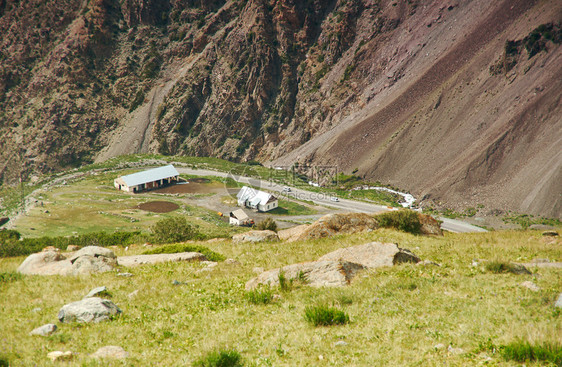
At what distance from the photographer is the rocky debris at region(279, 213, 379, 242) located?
79.4ft

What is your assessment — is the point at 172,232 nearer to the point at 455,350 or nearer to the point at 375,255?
the point at 375,255

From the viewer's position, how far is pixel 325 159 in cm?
9456

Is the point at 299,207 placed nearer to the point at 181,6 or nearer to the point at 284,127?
the point at 284,127

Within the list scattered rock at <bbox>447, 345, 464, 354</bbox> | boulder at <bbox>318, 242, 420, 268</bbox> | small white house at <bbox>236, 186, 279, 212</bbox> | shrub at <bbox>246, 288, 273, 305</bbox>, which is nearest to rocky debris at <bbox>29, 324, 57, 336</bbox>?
shrub at <bbox>246, 288, 273, 305</bbox>

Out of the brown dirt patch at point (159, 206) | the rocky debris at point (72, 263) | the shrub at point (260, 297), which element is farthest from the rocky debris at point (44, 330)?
the brown dirt patch at point (159, 206)

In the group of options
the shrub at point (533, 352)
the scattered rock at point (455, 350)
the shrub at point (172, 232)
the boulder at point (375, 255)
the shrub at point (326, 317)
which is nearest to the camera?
the shrub at point (533, 352)

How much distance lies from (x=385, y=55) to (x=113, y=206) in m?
86.0

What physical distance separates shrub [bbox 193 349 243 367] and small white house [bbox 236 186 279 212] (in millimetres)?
57696

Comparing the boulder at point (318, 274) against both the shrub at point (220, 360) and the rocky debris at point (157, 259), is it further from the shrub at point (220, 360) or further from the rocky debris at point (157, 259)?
the rocky debris at point (157, 259)

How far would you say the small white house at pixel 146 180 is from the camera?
7338 centimetres

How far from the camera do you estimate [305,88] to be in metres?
123

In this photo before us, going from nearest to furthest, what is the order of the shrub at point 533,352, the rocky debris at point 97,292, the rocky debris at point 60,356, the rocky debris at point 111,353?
the shrub at point 533,352 < the rocky debris at point 60,356 < the rocky debris at point 111,353 < the rocky debris at point 97,292

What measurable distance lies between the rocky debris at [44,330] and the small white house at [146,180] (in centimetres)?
6675

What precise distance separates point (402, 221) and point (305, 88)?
4068 inches
